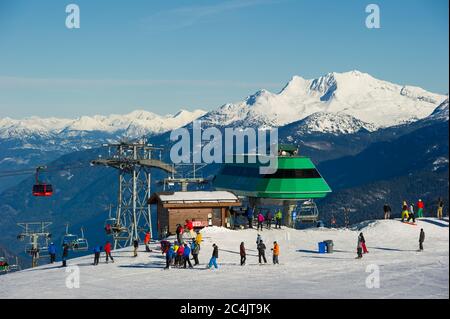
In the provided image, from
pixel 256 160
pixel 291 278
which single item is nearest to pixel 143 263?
pixel 291 278

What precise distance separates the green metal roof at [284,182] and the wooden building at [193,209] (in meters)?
11.1

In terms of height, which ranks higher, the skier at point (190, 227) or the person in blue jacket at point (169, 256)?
the skier at point (190, 227)

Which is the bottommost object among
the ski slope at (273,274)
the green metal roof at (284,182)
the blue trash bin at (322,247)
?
the ski slope at (273,274)

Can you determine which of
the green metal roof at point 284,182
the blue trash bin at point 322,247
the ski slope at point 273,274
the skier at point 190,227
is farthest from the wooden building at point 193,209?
the blue trash bin at point 322,247

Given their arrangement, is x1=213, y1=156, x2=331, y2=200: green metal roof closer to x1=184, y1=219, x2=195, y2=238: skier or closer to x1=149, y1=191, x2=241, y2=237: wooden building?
x1=149, y1=191, x2=241, y2=237: wooden building

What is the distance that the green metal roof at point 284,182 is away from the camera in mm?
73125

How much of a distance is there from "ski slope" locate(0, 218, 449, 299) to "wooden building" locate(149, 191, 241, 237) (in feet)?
7.72

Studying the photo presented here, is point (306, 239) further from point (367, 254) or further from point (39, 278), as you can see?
point (39, 278)

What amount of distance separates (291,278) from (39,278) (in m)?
16.1

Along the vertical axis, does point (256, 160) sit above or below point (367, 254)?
above

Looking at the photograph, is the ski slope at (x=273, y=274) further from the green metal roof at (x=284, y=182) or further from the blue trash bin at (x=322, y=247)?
the green metal roof at (x=284, y=182)

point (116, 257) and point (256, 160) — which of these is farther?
point (256, 160)

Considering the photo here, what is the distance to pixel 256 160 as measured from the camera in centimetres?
7900
